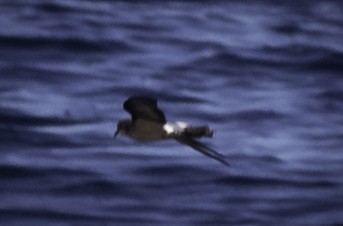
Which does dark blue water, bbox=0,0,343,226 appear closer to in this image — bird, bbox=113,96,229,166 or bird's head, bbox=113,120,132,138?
bird's head, bbox=113,120,132,138

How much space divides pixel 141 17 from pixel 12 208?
8614mm

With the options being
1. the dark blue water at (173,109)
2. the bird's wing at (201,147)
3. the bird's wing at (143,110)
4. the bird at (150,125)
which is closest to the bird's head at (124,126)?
the bird at (150,125)

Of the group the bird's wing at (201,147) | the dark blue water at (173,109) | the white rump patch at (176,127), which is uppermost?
the dark blue water at (173,109)

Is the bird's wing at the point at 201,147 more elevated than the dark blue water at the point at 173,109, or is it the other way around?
the dark blue water at the point at 173,109

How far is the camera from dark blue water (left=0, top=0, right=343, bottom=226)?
75.7 ft

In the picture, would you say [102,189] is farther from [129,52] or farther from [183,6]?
Answer: [183,6]

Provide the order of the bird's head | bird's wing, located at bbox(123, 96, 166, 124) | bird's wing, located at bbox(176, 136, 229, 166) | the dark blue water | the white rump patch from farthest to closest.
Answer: the dark blue water, the bird's head, bird's wing, located at bbox(123, 96, 166, 124), the white rump patch, bird's wing, located at bbox(176, 136, 229, 166)

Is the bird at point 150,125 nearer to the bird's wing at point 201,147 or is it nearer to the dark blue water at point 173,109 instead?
the bird's wing at point 201,147

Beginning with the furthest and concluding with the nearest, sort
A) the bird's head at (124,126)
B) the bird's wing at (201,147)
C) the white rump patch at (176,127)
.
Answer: the bird's head at (124,126) → the white rump patch at (176,127) → the bird's wing at (201,147)

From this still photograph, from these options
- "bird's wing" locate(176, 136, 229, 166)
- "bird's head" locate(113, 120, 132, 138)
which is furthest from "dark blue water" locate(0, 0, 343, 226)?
"bird's wing" locate(176, 136, 229, 166)

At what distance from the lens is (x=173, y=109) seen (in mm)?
25438

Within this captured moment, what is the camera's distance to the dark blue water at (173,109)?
75.7 feet

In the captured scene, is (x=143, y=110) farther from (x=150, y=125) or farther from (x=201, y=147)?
(x=201, y=147)

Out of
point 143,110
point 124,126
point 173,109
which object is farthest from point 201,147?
point 173,109
